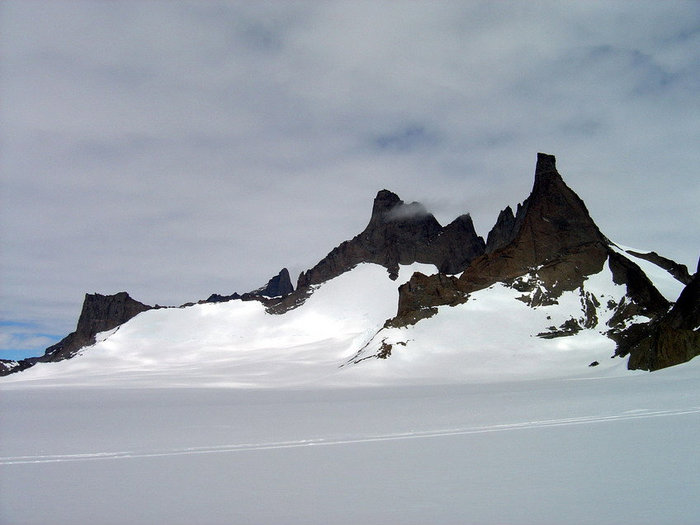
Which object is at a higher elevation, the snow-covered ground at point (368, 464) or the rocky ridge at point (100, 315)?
the rocky ridge at point (100, 315)

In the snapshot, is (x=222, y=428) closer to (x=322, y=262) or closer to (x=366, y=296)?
(x=366, y=296)

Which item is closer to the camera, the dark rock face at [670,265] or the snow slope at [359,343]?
the snow slope at [359,343]

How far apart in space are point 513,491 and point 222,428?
14.3 meters

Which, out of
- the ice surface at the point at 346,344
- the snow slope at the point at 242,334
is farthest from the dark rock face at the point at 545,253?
the snow slope at the point at 242,334

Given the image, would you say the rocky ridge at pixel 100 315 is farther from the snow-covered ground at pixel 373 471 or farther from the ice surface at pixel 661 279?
the snow-covered ground at pixel 373 471

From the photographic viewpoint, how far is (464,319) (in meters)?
77.2

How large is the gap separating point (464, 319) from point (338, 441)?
209 feet

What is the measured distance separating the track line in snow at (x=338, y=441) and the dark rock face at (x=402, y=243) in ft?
441

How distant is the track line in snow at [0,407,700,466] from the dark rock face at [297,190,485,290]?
441 feet

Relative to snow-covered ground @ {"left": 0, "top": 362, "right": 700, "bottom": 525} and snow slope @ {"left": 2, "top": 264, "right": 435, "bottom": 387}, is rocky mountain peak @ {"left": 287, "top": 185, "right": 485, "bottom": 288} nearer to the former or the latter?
snow slope @ {"left": 2, "top": 264, "right": 435, "bottom": 387}

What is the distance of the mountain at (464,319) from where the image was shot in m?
64.4

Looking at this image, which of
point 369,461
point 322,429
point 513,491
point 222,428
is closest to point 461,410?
point 322,429

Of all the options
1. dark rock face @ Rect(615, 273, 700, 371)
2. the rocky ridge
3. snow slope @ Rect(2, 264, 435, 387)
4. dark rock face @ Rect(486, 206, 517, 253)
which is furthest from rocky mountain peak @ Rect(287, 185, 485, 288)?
dark rock face @ Rect(615, 273, 700, 371)

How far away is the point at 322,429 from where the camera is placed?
1927 centimetres
